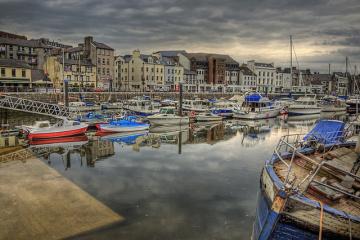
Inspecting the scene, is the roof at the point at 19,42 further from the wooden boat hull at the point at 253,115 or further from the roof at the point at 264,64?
the roof at the point at 264,64

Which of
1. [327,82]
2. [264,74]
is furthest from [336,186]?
[327,82]

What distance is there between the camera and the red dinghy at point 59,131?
2883 centimetres

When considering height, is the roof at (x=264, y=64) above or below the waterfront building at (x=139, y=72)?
above

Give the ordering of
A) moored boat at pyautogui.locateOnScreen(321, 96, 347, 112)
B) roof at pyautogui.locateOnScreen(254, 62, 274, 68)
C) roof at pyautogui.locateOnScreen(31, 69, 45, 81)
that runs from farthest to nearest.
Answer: roof at pyautogui.locateOnScreen(254, 62, 274, 68) < moored boat at pyautogui.locateOnScreen(321, 96, 347, 112) < roof at pyautogui.locateOnScreen(31, 69, 45, 81)

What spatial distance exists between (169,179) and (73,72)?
6464 cm

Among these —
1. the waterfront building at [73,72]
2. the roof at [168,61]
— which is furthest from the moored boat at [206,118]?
the roof at [168,61]

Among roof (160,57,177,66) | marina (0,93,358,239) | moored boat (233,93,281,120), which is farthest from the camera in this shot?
roof (160,57,177,66)

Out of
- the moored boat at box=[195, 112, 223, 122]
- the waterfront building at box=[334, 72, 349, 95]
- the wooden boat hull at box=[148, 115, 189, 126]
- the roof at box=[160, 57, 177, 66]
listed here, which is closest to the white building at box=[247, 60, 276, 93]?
the roof at box=[160, 57, 177, 66]

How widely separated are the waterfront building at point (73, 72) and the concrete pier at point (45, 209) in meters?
57.0

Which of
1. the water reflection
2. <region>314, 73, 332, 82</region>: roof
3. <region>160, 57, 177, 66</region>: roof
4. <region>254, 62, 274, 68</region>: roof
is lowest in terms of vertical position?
the water reflection

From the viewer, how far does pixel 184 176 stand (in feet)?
61.1

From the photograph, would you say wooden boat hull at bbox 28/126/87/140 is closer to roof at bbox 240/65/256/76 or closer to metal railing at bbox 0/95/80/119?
metal railing at bbox 0/95/80/119

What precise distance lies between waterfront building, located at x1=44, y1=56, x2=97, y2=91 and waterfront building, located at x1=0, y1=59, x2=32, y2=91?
952 cm

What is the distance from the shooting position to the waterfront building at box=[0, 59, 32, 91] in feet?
194
